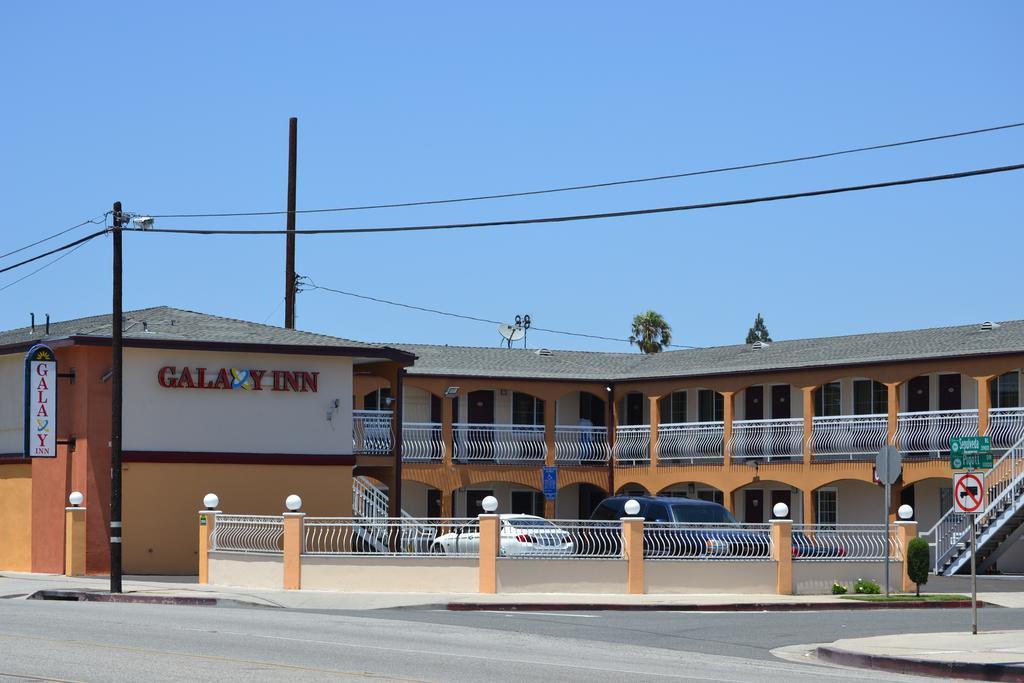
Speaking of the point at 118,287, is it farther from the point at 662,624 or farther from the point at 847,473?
the point at 847,473

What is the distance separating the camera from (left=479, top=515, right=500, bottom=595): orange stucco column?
2723 cm

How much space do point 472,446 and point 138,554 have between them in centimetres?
1814

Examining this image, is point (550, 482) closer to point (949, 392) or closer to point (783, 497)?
point (783, 497)

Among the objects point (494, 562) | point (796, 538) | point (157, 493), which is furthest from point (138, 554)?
point (796, 538)

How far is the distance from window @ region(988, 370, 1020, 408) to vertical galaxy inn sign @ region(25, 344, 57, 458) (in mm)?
24952

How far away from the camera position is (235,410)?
3350 centimetres

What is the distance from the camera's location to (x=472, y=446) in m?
49.1

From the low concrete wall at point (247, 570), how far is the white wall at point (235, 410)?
13.9ft

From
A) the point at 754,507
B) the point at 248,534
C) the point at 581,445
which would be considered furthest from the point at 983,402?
the point at 248,534

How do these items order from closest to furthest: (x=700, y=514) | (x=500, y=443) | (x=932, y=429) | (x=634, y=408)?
(x=700, y=514), (x=932, y=429), (x=500, y=443), (x=634, y=408)

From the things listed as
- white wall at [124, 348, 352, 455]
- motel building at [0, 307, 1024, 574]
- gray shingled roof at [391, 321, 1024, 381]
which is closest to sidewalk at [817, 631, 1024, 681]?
white wall at [124, 348, 352, 455]

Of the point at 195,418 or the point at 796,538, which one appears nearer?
the point at 796,538

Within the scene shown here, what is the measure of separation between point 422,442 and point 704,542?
67.6ft

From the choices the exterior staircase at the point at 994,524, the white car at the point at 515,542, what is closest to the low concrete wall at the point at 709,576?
the white car at the point at 515,542
